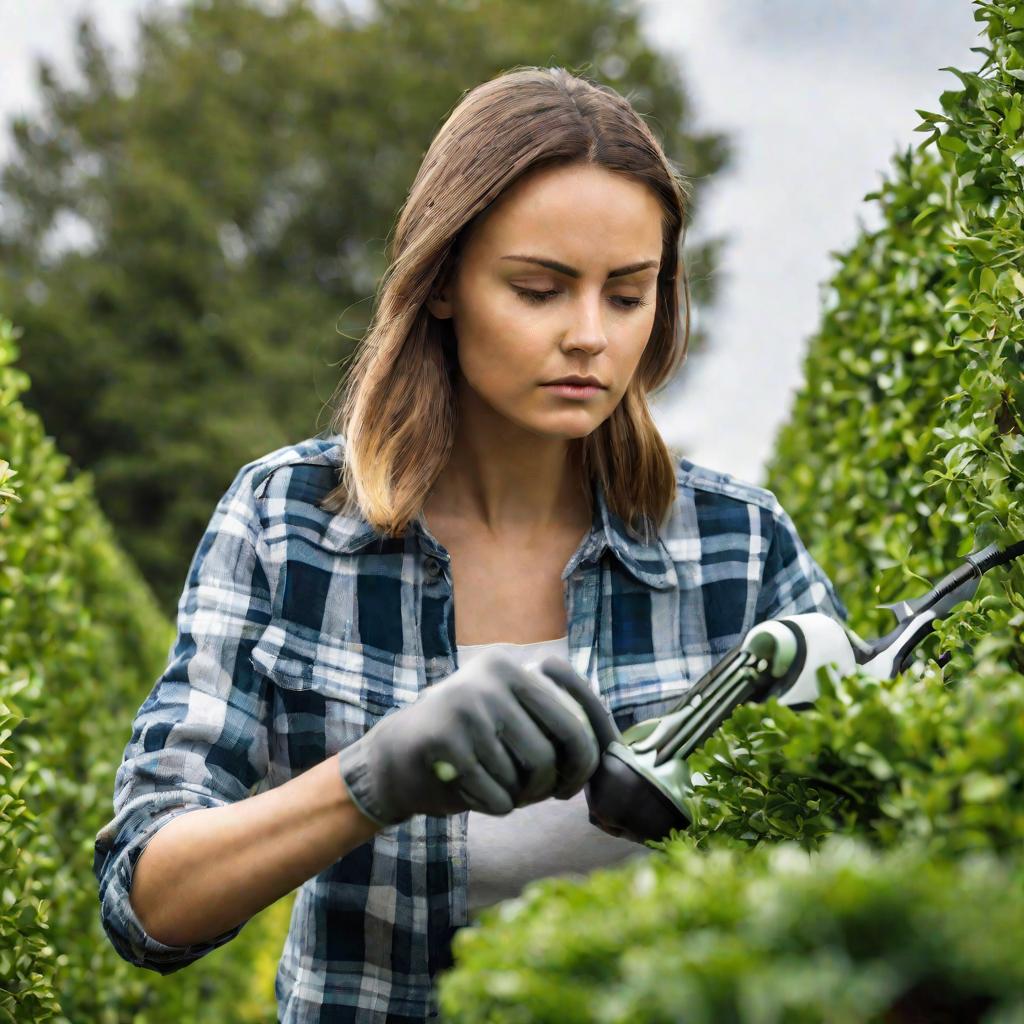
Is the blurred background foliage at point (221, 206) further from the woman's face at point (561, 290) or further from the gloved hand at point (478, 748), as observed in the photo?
the gloved hand at point (478, 748)

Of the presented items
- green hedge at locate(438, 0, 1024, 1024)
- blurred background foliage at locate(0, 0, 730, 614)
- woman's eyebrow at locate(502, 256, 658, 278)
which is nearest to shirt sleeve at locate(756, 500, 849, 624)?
green hedge at locate(438, 0, 1024, 1024)

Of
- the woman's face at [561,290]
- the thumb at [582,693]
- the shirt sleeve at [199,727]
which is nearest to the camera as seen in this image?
the thumb at [582,693]

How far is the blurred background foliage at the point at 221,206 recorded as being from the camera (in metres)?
17.3

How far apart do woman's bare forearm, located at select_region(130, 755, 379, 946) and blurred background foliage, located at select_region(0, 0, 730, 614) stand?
1414cm

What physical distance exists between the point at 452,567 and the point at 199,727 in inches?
20.2

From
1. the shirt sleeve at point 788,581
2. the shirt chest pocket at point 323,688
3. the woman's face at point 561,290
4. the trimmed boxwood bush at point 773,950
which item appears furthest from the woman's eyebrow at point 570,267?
the trimmed boxwood bush at point 773,950

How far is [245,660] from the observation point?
2.05 meters

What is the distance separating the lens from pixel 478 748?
1.49 meters

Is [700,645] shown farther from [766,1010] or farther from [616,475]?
[766,1010]

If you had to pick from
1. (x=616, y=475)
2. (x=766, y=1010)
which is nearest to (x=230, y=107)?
(x=616, y=475)

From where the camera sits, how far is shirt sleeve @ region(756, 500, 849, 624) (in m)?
2.26

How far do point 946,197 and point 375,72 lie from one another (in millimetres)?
19850

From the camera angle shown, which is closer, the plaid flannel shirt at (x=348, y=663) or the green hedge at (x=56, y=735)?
the plaid flannel shirt at (x=348, y=663)

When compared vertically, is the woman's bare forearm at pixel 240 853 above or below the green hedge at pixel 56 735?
below
